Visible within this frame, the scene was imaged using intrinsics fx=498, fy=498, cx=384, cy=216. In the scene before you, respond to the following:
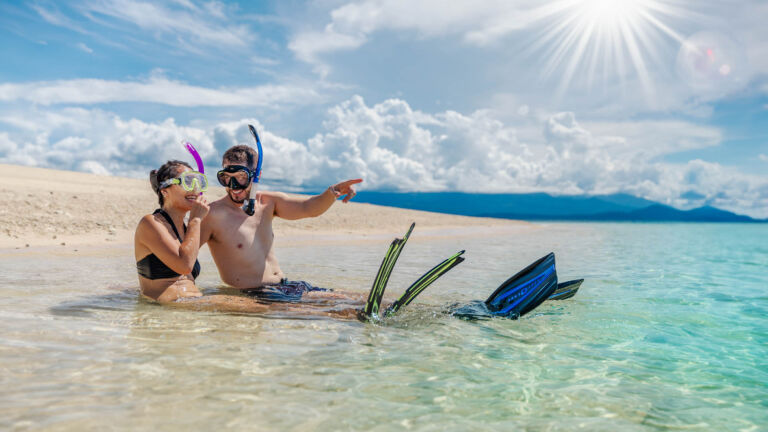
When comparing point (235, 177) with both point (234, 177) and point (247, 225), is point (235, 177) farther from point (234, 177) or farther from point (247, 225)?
point (247, 225)

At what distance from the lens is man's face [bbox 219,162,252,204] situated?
17.9ft

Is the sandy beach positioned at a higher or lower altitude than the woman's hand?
lower

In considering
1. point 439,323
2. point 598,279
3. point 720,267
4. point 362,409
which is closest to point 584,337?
point 439,323

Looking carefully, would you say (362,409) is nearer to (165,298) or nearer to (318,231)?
(165,298)

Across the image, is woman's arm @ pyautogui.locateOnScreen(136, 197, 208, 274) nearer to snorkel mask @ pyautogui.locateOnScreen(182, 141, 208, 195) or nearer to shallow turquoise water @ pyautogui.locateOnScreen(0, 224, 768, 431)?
snorkel mask @ pyautogui.locateOnScreen(182, 141, 208, 195)

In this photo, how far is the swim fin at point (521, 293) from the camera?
5.57 metres

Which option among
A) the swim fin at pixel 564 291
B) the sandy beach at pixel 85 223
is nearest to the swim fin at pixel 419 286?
the swim fin at pixel 564 291

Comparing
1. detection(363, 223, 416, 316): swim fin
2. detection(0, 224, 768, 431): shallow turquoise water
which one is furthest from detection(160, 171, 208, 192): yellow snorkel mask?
detection(363, 223, 416, 316): swim fin

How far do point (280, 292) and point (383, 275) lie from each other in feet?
4.95

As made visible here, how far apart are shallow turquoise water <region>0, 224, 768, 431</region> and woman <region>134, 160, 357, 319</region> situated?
0.26 m

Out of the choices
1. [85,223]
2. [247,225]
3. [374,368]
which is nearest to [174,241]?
[247,225]

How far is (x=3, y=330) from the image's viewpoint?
4426 mm

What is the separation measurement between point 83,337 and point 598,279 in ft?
28.8

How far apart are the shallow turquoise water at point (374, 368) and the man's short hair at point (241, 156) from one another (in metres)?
1.67
